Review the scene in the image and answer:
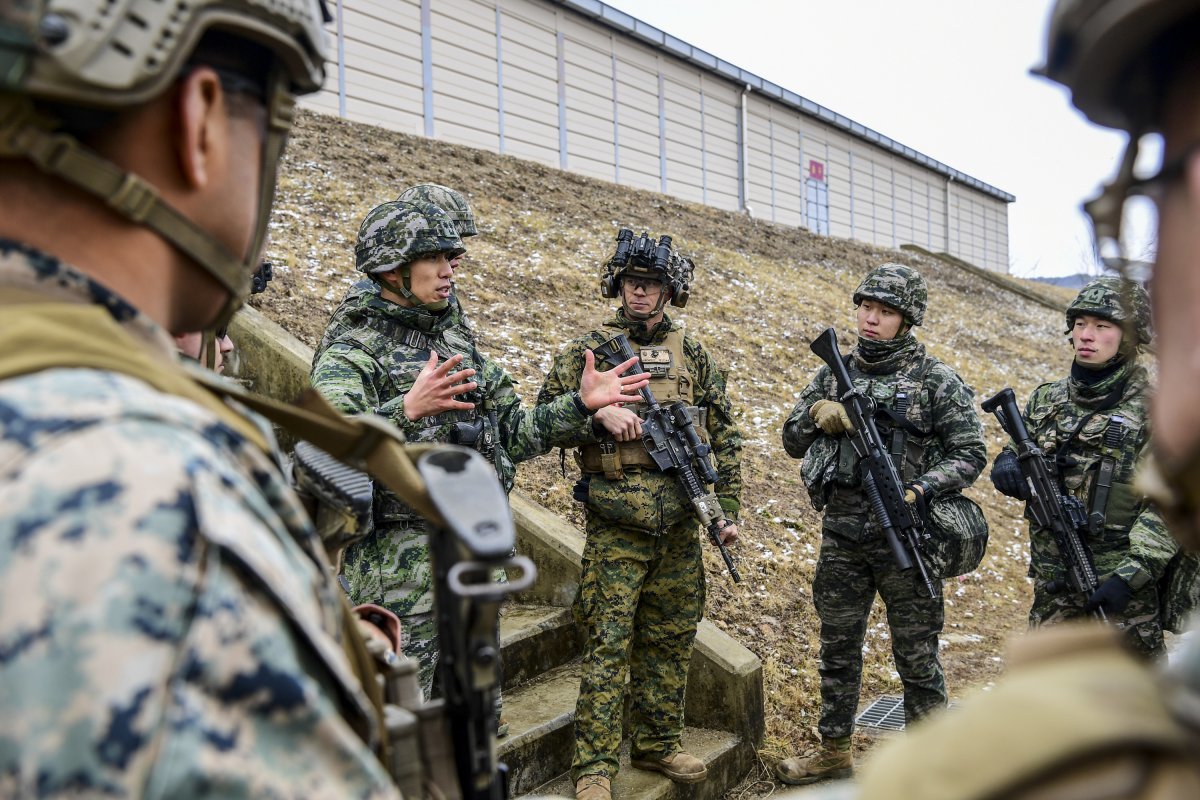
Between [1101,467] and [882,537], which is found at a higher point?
[1101,467]

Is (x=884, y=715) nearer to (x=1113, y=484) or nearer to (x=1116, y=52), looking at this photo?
(x=1113, y=484)

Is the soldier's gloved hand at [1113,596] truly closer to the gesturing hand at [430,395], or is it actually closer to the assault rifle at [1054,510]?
the assault rifle at [1054,510]

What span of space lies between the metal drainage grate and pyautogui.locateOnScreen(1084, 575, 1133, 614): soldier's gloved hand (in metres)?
1.44

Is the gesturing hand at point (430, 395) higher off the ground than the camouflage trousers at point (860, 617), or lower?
higher

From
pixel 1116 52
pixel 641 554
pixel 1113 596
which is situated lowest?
pixel 1113 596

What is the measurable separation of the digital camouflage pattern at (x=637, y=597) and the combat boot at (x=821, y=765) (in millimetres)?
656

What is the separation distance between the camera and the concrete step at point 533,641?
416 cm

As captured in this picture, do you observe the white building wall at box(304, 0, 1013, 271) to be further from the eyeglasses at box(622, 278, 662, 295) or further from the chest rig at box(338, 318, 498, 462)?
the chest rig at box(338, 318, 498, 462)

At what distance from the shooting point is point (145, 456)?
77 cm

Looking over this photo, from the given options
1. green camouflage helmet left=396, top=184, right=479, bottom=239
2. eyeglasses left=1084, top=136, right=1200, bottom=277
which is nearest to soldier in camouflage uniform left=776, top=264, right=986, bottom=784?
green camouflage helmet left=396, top=184, right=479, bottom=239

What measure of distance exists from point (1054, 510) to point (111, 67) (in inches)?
162

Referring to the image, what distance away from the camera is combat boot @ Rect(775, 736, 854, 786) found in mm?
4195

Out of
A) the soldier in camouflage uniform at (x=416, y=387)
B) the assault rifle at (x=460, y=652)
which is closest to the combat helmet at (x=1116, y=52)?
the assault rifle at (x=460, y=652)

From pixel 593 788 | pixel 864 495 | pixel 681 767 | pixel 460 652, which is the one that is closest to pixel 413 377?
pixel 593 788
